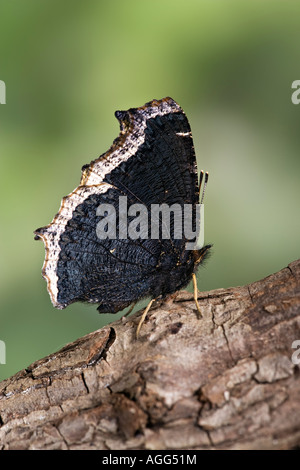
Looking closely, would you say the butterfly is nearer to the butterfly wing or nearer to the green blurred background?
the butterfly wing

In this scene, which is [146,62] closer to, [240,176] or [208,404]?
[240,176]

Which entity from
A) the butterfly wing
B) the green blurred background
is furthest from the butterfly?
the green blurred background

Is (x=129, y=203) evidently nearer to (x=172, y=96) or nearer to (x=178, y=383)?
(x=178, y=383)

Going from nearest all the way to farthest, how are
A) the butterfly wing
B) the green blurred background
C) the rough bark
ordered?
the rough bark → the butterfly wing → the green blurred background

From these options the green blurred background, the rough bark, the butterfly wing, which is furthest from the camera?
the green blurred background

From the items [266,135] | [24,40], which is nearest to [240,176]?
[266,135]

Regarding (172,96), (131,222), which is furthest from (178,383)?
(172,96)

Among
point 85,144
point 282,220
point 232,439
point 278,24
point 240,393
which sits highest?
point 278,24
